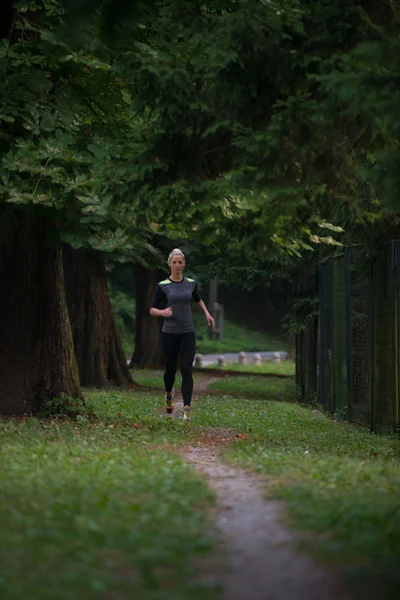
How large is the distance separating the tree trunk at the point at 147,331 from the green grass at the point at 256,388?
323 cm

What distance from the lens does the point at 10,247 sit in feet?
46.5

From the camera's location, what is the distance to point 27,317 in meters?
14.1

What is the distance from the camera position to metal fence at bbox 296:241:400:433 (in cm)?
1405

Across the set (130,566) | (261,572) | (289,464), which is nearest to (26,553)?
(130,566)

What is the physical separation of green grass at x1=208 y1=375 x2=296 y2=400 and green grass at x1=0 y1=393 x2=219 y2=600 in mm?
18004

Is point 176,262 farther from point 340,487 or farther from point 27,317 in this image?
point 340,487

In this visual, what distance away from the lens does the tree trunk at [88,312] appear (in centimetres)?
2467

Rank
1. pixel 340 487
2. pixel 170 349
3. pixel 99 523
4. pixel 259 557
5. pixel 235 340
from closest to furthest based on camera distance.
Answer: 1. pixel 259 557
2. pixel 99 523
3. pixel 340 487
4. pixel 170 349
5. pixel 235 340

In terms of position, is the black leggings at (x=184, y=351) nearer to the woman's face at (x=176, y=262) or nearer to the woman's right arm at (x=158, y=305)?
the woman's right arm at (x=158, y=305)

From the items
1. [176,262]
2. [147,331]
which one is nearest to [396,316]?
[176,262]

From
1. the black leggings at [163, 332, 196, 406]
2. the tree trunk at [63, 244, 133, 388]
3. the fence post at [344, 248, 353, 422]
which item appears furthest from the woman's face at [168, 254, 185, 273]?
the tree trunk at [63, 244, 133, 388]

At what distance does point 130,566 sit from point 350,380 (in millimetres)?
11715

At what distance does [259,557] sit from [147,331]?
29.5 metres

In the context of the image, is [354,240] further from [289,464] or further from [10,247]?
[289,464]
